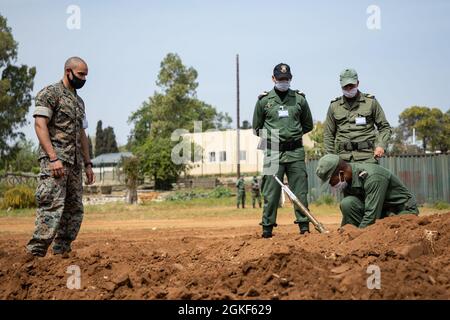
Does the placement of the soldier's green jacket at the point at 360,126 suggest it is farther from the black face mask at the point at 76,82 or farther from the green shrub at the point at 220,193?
the green shrub at the point at 220,193

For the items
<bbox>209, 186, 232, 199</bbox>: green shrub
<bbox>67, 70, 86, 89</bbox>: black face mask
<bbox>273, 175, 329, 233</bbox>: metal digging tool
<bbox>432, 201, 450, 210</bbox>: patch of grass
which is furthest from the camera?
<bbox>209, 186, 232, 199</bbox>: green shrub

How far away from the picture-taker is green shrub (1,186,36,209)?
90.9 ft

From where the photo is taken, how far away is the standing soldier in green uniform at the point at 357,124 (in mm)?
8180

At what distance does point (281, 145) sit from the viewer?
8211 millimetres

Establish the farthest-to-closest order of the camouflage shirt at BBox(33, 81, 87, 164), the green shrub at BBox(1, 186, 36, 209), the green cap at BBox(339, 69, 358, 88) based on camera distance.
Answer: the green shrub at BBox(1, 186, 36, 209)
the green cap at BBox(339, 69, 358, 88)
the camouflage shirt at BBox(33, 81, 87, 164)

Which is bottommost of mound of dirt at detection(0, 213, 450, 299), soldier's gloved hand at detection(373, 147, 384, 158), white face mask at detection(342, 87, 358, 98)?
mound of dirt at detection(0, 213, 450, 299)

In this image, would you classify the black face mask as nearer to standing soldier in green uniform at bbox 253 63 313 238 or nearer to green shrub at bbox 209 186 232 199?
standing soldier in green uniform at bbox 253 63 313 238

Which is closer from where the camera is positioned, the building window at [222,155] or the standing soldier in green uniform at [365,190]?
the standing soldier in green uniform at [365,190]

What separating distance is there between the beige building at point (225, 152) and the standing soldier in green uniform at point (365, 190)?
5473 centimetres

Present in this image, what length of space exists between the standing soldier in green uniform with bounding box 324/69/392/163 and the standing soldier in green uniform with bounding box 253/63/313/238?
536mm

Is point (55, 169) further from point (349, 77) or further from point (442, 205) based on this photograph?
point (442, 205)

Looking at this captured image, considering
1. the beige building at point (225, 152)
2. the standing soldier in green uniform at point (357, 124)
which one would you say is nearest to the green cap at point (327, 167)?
the standing soldier in green uniform at point (357, 124)

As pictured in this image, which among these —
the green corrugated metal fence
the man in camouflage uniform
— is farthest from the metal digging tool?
the green corrugated metal fence

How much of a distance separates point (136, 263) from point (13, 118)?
1466 inches
